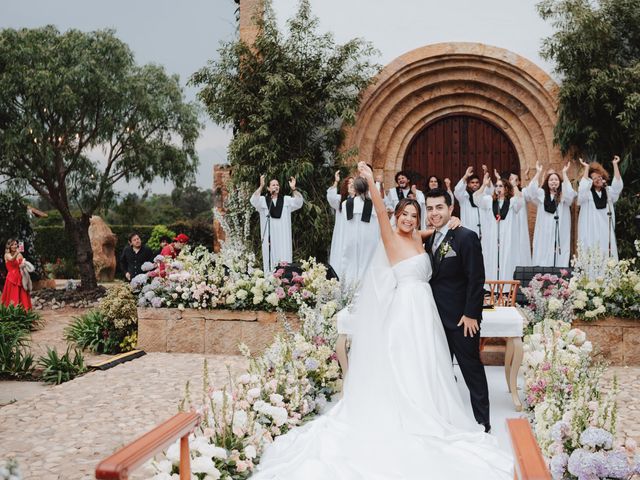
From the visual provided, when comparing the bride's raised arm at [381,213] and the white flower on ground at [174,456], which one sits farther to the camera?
the bride's raised arm at [381,213]

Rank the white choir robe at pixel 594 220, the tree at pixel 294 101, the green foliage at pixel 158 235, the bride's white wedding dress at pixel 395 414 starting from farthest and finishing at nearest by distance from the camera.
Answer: the green foliage at pixel 158 235, the tree at pixel 294 101, the white choir robe at pixel 594 220, the bride's white wedding dress at pixel 395 414

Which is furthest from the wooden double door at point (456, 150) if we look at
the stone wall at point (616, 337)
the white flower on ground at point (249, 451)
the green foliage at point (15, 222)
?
the green foliage at point (15, 222)

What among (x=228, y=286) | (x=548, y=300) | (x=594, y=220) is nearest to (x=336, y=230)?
(x=228, y=286)

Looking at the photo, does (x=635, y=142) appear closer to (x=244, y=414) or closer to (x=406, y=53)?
(x=406, y=53)

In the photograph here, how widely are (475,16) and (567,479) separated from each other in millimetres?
9680

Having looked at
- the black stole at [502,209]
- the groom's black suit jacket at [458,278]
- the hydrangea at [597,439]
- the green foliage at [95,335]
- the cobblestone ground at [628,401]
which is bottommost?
the cobblestone ground at [628,401]

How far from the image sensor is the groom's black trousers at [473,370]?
14.9ft

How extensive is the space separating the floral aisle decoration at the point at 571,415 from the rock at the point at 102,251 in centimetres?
1714

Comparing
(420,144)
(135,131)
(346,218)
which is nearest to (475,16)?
(420,144)

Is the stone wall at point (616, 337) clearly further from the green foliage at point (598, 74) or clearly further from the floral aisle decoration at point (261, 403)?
the green foliage at point (598, 74)

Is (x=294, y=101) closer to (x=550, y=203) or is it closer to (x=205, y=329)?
(x=550, y=203)

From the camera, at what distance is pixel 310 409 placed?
199 inches

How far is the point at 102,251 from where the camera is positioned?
20391mm

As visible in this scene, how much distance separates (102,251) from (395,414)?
17839mm
